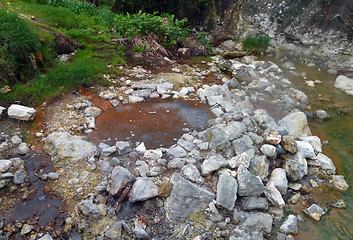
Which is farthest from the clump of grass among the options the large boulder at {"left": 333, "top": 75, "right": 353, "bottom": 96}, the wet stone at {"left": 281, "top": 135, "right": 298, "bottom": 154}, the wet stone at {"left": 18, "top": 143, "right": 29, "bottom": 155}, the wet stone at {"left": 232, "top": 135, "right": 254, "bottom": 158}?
the large boulder at {"left": 333, "top": 75, "right": 353, "bottom": 96}

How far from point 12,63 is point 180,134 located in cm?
395

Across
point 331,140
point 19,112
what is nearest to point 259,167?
Result: point 331,140

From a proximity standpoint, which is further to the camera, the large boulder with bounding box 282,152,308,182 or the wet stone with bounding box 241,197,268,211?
the large boulder with bounding box 282,152,308,182

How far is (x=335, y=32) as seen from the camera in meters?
9.58

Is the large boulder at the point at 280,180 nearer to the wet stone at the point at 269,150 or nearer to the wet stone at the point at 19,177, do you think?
the wet stone at the point at 269,150

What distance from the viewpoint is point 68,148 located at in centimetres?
430

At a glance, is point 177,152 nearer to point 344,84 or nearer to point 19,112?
point 19,112

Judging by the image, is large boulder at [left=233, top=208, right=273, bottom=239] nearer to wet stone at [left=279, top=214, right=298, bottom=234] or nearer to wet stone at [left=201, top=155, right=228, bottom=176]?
wet stone at [left=279, top=214, right=298, bottom=234]

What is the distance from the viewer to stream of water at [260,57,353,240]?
3.69 metres

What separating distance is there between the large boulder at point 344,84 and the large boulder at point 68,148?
7463mm

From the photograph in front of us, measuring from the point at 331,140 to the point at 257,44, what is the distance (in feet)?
20.0

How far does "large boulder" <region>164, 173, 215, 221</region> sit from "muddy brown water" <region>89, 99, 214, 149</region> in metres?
1.28

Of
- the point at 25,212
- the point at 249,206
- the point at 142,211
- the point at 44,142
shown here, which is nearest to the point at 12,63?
the point at 44,142

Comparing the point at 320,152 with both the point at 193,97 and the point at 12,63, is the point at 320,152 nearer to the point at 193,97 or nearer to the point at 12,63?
the point at 193,97
